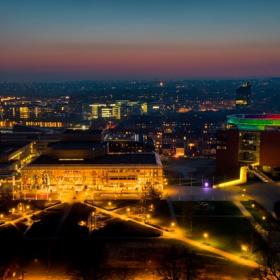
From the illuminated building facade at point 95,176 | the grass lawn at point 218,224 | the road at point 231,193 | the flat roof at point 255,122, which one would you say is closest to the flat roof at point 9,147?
the illuminated building facade at point 95,176

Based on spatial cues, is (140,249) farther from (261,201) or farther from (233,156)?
(233,156)

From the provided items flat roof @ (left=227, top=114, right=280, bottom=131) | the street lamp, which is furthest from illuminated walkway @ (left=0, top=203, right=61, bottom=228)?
flat roof @ (left=227, top=114, right=280, bottom=131)

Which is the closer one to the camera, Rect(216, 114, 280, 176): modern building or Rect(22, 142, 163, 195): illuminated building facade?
Rect(22, 142, 163, 195): illuminated building facade

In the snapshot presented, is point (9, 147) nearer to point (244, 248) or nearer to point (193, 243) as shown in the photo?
point (193, 243)

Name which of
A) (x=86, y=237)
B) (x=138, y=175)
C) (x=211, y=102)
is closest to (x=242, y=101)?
(x=211, y=102)

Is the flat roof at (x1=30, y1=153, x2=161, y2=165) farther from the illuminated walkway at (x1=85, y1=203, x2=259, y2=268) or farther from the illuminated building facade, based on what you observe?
the illuminated walkway at (x1=85, y1=203, x2=259, y2=268)

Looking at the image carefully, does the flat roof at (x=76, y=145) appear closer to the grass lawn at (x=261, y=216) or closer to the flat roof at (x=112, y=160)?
the flat roof at (x=112, y=160)

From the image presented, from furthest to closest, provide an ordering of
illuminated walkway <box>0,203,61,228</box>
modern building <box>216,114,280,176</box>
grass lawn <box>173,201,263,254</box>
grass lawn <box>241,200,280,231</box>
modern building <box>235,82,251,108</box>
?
modern building <box>235,82,251,108</box> < modern building <box>216,114,280,176</box> < illuminated walkway <box>0,203,61,228</box> < grass lawn <box>241,200,280,231</box> < grass lawn <box>173,201,263,254</box>

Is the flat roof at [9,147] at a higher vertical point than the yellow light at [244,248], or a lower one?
higher
